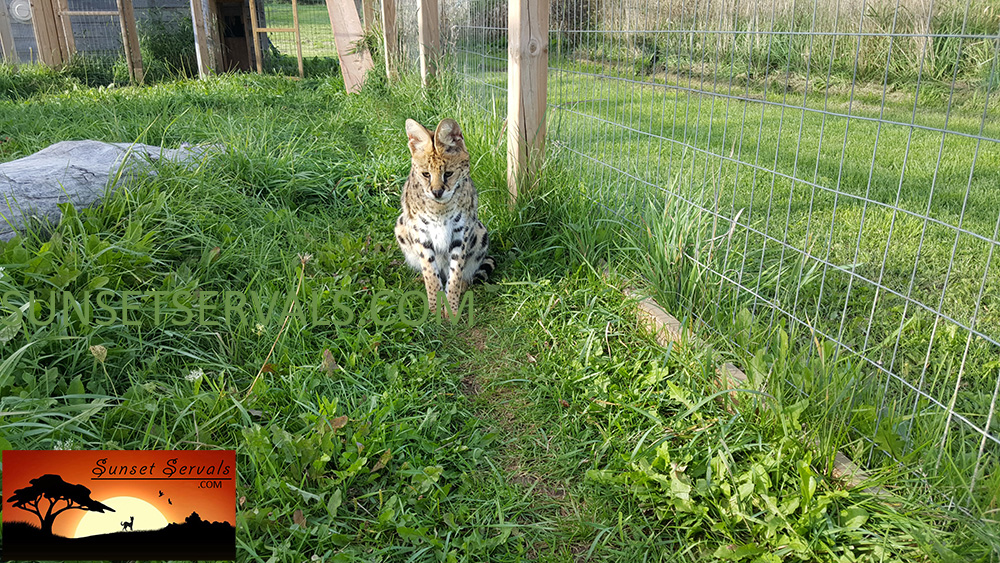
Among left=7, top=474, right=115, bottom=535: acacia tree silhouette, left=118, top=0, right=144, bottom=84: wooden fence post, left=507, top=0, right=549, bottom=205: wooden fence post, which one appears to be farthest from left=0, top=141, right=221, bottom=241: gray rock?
left=118, top=0, right=144, bottom=84: wooden fence post

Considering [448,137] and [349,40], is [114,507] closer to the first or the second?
[448,137]

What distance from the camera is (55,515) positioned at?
190 cm

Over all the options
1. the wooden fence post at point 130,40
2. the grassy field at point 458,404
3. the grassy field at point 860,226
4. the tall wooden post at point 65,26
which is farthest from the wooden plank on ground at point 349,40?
the grassy field at point 458,404

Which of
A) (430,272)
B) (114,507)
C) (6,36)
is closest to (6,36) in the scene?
(6,36)

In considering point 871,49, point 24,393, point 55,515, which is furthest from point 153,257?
point 871,49

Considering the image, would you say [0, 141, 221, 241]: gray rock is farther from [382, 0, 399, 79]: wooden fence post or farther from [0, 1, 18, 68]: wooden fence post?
A: [0, 1, 18, 68]: wooden fence post

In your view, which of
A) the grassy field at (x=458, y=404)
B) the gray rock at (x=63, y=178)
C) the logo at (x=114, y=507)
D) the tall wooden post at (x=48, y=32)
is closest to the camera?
the logo at (x=114, y=507)

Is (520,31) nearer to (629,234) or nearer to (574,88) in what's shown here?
(574,88)

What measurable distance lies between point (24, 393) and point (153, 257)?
1226mm

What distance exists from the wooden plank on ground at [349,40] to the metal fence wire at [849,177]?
2.70m

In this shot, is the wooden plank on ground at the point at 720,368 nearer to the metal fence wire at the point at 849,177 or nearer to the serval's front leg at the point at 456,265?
the metal fence wire at the point at 849,177

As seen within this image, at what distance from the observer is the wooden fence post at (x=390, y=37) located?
26.7ft

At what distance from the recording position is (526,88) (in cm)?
405

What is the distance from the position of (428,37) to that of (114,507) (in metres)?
6.07
